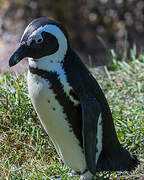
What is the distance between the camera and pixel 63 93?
7.09 ft

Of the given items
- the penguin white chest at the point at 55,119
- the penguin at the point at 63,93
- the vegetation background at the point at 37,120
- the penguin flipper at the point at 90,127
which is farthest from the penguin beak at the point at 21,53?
the vegetation background at the point at 37,120

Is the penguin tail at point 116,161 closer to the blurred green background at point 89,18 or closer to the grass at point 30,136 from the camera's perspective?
the grass at point 30,136

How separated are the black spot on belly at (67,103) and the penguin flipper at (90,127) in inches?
2.7

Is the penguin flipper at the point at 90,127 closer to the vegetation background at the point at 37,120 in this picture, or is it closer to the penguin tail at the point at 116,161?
the penguin tail at the point at 116,161

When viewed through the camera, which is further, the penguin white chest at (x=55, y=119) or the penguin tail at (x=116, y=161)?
the penguin tail at (x=116, y=161)

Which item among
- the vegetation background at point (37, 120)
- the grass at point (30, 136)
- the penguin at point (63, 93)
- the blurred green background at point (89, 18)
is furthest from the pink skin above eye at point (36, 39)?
the blurred green background at point (89, 18)

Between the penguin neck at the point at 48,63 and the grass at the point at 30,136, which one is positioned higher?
the penguin neck at the point at 48,63

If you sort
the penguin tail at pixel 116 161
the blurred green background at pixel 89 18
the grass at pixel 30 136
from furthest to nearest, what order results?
1. the blurred green background at pixel 89 18
2. the grass at pixel 30 136
3. the penguin tail at pixel 116 161

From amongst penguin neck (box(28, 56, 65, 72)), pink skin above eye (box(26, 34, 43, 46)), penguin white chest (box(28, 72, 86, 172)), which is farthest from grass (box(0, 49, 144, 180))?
pink skin above eye (box(26, 34, 43, 46))

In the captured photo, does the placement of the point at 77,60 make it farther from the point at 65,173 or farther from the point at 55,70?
the point at 65,173

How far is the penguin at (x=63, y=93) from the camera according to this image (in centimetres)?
212

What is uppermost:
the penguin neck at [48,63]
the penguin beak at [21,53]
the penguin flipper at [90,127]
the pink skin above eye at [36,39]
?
the pink skin above eye at [36,39]

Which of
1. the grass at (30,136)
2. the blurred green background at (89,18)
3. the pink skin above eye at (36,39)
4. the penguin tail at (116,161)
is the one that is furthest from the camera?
the blurred green background at (89,18)

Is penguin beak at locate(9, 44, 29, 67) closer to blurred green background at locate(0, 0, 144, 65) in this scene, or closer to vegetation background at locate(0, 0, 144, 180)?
vegetation background at locate(0, 0, 144, 180)
